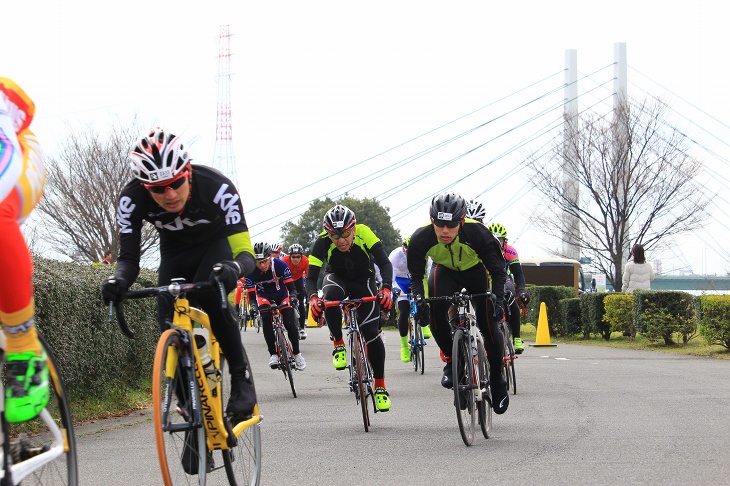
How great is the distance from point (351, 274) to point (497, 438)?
2.85m

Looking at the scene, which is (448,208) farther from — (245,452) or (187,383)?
(187,383)

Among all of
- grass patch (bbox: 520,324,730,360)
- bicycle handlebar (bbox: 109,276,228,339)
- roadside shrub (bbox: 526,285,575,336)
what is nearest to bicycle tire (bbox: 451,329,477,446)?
bicycle handlebar (bbox: 109,276,228,339)

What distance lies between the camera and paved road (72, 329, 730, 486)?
7195 mm

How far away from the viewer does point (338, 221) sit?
413 inches

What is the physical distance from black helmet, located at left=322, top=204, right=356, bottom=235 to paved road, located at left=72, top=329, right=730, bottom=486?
194cm

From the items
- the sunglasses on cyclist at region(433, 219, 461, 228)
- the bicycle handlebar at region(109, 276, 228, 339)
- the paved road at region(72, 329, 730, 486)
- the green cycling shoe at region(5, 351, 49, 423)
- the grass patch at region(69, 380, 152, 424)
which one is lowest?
the paved road at region(72, 329, 730, 486)

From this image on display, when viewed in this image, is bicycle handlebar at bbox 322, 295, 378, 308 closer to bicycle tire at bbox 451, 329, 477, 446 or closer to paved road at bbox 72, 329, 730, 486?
paved road at bbox 72, 329, 730, 486

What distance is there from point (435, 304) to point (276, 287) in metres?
Result: 6.07

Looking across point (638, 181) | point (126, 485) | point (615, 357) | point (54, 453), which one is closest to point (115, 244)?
point (638, 181)

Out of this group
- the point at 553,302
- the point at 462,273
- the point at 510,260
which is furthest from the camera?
the point at 553,302

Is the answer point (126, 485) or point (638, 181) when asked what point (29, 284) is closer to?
point (126, 485)

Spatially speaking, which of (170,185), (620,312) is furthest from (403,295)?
(170,185)

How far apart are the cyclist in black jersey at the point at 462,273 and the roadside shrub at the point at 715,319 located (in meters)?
11.0

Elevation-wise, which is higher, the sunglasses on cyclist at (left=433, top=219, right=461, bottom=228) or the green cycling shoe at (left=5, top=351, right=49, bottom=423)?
the sunglasses on cyclist at (left=433, top=219, right=461, bottom=228)
